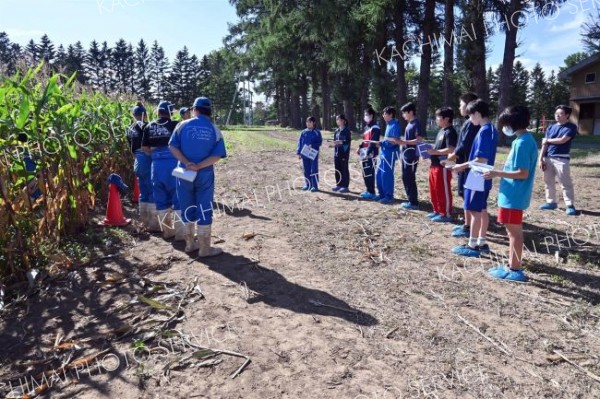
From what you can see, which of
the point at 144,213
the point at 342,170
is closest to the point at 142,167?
the point at 144,213

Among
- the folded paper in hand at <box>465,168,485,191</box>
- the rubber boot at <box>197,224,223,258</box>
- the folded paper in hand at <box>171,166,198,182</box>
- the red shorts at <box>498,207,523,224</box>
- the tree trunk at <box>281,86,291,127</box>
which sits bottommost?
the rubber boot at <box>197,224,223,258</box>

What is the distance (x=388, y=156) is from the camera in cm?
852

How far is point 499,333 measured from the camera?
365 centimetres

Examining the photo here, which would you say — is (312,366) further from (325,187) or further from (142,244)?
(325,187)

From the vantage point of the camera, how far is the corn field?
4.95 m

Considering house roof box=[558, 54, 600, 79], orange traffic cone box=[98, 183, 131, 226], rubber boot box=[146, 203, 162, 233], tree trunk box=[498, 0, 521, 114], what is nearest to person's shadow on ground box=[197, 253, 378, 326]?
rubber boot box=[146, 203, 162, 233]

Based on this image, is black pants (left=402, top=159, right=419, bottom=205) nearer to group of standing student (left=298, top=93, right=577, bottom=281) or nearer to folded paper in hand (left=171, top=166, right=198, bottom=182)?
group of standing student (left=298, top=93, right=577, bottom=281)

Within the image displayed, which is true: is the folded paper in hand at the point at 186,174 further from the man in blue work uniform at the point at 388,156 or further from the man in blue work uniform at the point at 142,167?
the man in blue work uniform at the point at 388,156

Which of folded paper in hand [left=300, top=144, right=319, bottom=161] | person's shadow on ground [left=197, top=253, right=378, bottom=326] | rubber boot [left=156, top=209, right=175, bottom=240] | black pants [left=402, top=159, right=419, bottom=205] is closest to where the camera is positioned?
person's shadow on ground [left=197, top=253, right=378, bottom=326]

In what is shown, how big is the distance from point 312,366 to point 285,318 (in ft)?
2.66

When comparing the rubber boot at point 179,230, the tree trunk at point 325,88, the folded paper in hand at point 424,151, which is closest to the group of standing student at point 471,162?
the folded paper in hand at point 424,151

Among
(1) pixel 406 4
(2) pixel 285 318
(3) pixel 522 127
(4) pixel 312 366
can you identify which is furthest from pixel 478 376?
(1) pixel 406 4

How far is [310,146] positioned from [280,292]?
5.87m

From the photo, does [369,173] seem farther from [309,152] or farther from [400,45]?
[400,45]
